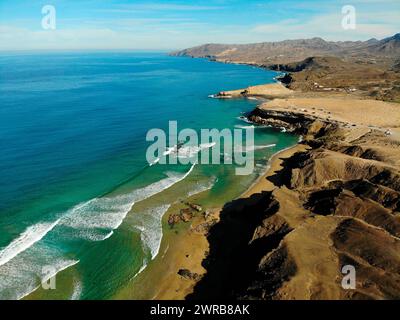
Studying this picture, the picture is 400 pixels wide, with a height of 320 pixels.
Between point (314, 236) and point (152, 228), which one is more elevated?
point (314, 236)

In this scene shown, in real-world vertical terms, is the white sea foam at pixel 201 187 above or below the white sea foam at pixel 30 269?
above

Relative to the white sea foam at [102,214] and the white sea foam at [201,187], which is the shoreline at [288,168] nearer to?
the white sea foam at [201,187]

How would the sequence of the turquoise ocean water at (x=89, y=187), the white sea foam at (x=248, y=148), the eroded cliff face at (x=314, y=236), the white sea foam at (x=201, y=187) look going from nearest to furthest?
the eroded cliff face at (x=314, y=236), the turquoise ocean water at (x=89, y=187), the white sea foam at (x=201, y=187), the white sea foam at (x=248, y=148)

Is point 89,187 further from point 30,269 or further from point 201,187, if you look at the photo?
point 30,269

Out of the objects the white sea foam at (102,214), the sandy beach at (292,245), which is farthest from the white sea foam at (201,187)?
the sandy beach at (292,245)

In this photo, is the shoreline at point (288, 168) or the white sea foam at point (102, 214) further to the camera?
the white sea foam at point (102, 214)

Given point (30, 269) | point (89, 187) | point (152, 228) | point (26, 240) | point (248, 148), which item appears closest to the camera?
point (30, 269)

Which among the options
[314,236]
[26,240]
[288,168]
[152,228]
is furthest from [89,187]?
[314,236]
